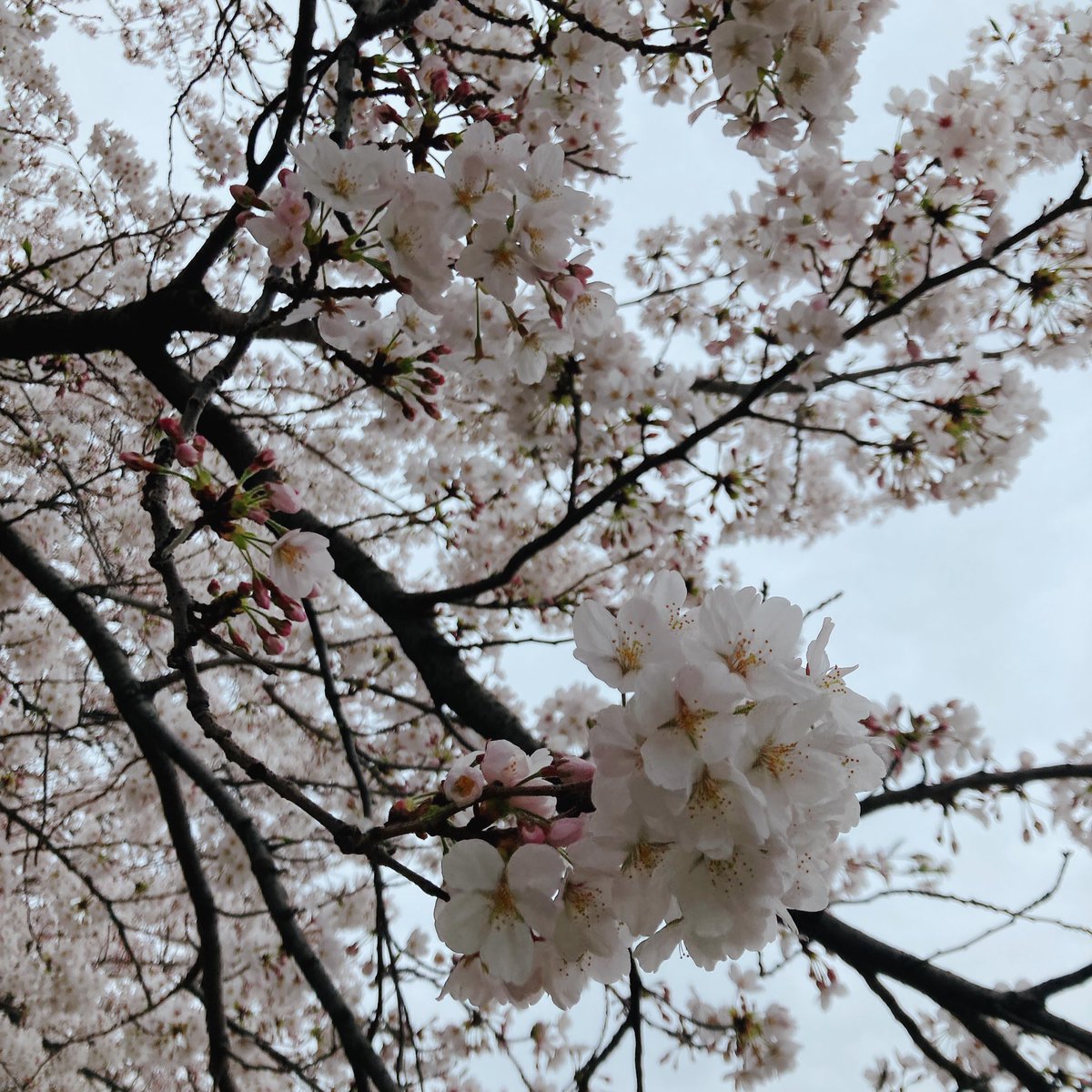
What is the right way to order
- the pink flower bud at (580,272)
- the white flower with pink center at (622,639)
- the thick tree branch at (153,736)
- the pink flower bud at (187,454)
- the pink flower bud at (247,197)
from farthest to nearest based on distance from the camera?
1. the thick tree branch at (153,736)
2. the pink flower bud at (580,272)
3. the pink flower bud at (247,197)
4. the pink flower bud at (187,454)
5. the white flower with pink center at (622,639)

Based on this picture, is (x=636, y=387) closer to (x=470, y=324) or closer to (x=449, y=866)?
(x=470, y=324)

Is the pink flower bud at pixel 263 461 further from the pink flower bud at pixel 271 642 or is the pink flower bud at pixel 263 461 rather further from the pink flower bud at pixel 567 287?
the pink flower bud at pixel 567 287

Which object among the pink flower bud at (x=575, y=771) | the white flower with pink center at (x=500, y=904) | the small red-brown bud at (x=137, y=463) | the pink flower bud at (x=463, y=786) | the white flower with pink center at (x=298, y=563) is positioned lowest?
the white flower with pink center at (x=500, y=904)

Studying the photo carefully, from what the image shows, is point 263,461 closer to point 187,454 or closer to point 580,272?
point 187,454

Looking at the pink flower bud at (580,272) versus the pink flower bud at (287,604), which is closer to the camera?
the pink flower bud at (287,604)

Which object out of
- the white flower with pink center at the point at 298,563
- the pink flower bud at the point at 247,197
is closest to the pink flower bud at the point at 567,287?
the pink flower bud at the point at 247,197

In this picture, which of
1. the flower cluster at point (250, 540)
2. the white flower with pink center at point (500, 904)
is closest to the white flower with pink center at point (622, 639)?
the white flower with pink center at point (500, 904)

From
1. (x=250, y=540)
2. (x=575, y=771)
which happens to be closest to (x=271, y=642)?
(x=250, y=540)

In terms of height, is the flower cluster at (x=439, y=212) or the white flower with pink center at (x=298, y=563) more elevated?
the flower cluster at (x=439, y=212)

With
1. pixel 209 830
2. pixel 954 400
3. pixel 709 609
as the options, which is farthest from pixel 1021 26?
→ pixel 209 830

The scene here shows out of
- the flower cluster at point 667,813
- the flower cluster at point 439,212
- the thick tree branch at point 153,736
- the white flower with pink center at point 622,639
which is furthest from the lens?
the thick tree branch at point 153,736

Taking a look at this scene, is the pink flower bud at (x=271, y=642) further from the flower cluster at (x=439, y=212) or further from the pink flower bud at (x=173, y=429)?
the flower cluster at (x=439, y=212)

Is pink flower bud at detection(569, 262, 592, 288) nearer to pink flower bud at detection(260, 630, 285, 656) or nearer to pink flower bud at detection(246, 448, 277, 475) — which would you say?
pink flower bud at detection(246, 448, 277, 475)

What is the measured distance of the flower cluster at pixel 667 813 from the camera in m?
0.88
